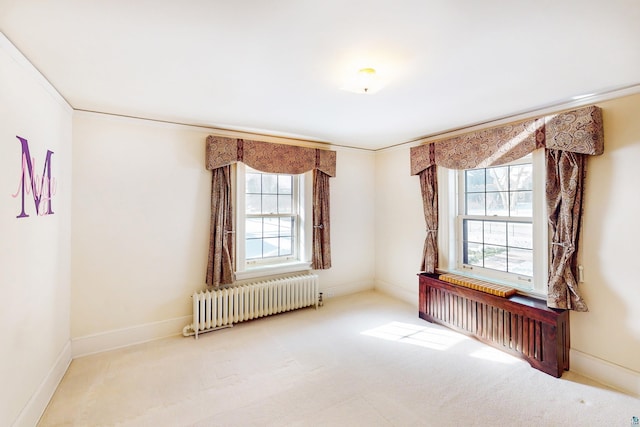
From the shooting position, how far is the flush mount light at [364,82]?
1931mm

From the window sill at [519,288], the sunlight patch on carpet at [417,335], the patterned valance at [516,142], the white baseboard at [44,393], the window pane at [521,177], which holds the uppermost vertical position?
the patterned valance at [516,142]

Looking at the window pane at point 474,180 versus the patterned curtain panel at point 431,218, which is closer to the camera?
the window pane at point 474,180

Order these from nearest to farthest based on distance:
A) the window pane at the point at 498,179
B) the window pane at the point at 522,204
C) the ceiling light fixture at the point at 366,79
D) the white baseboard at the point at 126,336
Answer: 1. the ceiling light fixture at the point at 366,79
2. the white baseboard at the point at 126,336
3. the window pane at the point at 522,204
4. the window pane at the point at 498,179

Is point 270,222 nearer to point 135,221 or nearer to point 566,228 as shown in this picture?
point 135,221

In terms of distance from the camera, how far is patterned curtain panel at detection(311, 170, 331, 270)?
162 inches

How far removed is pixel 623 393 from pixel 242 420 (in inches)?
118

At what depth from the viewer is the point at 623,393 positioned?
2221 mm

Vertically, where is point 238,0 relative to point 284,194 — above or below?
above

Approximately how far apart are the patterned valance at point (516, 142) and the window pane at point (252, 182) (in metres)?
2.23

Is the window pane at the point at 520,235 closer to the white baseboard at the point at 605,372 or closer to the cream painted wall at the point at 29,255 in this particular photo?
the white baseboard at the point at 605,372

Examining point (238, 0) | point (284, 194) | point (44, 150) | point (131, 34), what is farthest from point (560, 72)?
point (44, 150)

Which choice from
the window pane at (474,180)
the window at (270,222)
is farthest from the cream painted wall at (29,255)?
the window pane at (474,180)

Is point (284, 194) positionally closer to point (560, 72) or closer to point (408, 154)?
point (408, 154)

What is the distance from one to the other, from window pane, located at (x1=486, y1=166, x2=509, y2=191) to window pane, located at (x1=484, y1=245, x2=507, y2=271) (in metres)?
0.70
